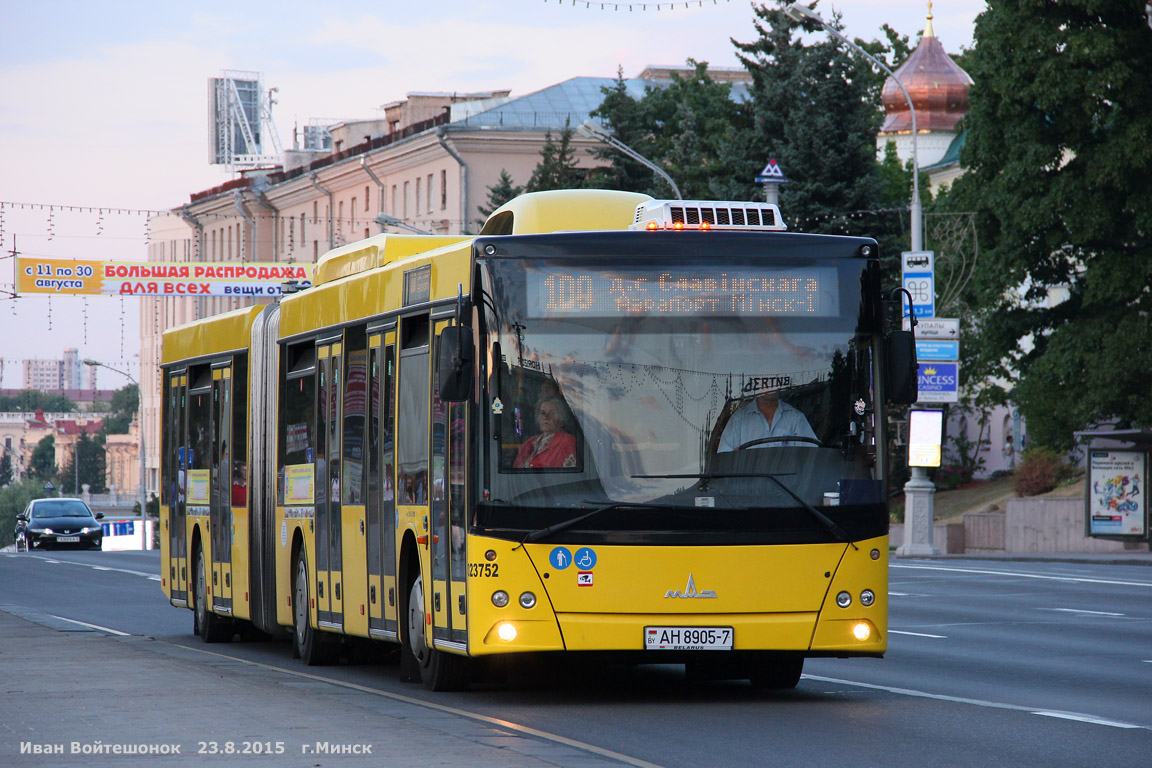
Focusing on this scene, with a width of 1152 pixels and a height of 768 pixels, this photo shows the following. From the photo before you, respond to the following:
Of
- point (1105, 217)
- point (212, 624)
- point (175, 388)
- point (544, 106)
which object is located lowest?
point (212, 624)

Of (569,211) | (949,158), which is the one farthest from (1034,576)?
(949,158)

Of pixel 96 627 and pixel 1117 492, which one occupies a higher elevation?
pixel 1117 492

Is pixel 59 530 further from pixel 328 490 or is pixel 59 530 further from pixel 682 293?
pixel 682 293

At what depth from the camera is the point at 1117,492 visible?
41.1 m

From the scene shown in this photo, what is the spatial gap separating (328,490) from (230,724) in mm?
5033

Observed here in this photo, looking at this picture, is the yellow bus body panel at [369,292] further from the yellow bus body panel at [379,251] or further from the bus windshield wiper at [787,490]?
the bus windshield wiper at [787,490]

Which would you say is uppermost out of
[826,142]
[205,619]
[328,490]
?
[826,142]

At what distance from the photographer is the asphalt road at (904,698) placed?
10547 millimetres

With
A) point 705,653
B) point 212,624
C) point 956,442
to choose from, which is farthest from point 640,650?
point 956,442

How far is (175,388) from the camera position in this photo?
71.9 ft

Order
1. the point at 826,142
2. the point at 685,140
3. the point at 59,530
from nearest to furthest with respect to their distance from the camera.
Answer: the point at 826,142, the point at 59,530, the point at 685,140

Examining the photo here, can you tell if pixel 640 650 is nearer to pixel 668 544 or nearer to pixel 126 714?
pixel 668 544

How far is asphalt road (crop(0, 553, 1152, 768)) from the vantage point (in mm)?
10547

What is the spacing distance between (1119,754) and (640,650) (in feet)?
9.92
